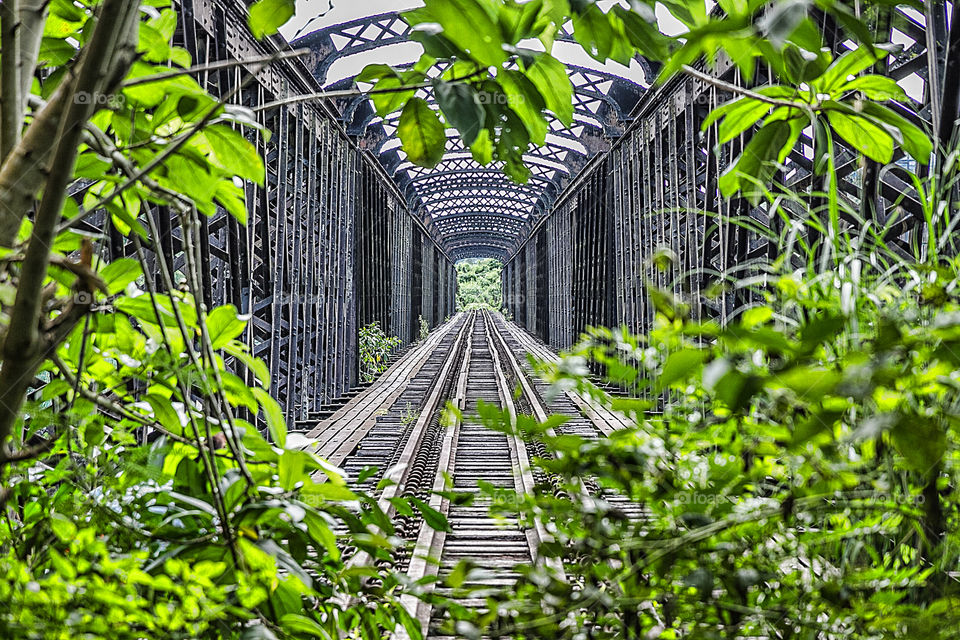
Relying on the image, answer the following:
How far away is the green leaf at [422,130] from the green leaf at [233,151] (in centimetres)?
21

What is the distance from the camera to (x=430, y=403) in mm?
10344

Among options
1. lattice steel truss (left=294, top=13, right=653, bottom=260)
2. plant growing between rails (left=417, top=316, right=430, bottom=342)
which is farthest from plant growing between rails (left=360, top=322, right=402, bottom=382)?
plant growing between rails (left=417, top=316, right=430, bottom=342)

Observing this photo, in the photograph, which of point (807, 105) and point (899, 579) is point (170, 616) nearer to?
point (899, 579)

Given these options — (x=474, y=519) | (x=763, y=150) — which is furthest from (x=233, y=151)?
(x=474, y=519)

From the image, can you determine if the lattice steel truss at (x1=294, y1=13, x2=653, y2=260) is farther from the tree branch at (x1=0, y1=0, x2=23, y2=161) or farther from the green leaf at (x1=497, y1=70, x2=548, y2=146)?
the tree branch at (x1=0, y1=0, x2=23, y2=161)

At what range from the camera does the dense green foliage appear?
7250 cm

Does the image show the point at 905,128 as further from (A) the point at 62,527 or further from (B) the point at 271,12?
(A) the point at 62,527

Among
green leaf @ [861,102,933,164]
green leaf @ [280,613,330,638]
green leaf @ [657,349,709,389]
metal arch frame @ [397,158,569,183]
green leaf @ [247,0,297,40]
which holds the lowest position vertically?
green leaf @ [280,613,330,638]

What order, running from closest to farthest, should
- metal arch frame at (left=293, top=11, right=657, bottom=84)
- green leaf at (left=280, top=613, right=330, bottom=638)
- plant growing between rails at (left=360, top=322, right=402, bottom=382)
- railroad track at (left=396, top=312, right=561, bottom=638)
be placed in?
green leaf at (left=280, top=613, right=330, bottom=638)
railroad track at (left=396, top=312, right=561, bottom=638)
metal arch frame at (left=293, top=11, right=657, bottom=84)
plant growing between rails at (left=360, top=322, right=402, bottom=382)

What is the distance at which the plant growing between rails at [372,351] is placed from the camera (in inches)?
559

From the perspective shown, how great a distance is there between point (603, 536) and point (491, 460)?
247 inches

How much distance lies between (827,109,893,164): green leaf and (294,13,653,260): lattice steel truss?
0.61m

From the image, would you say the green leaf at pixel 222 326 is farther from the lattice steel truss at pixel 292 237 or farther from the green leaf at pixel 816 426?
the lattice steel truss at pixel 292 237

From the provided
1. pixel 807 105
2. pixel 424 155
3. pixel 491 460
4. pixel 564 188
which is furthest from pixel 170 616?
pixel 564 188
